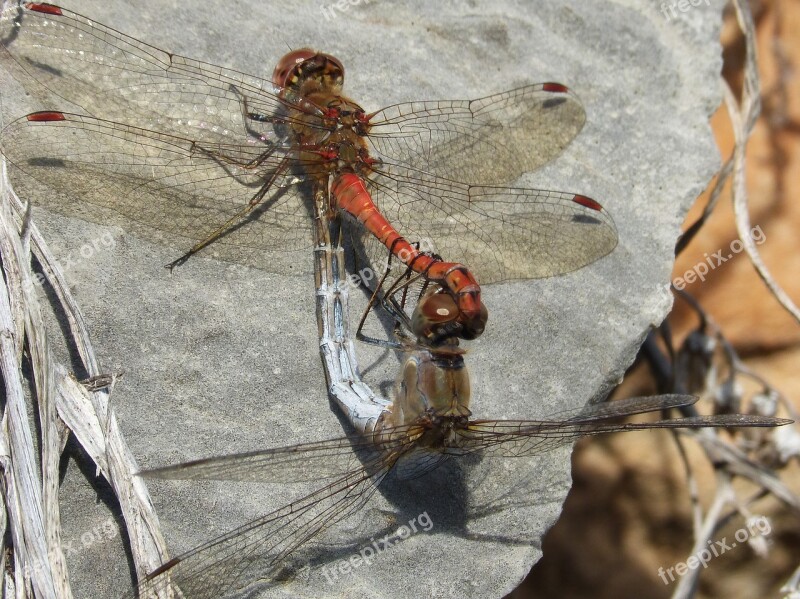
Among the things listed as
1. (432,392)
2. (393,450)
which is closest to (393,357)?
(432,392)

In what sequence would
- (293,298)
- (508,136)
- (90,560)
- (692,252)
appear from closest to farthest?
(90,560), (293,298), (508,136), (692,252)

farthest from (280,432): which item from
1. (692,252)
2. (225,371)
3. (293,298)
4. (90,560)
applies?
(692,252)

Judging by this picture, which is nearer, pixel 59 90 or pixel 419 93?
pixel 59 90

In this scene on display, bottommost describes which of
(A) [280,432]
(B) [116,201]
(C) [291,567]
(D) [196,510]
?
(C) [291,567]

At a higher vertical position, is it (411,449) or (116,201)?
(116,201)

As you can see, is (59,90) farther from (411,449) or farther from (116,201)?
(411,449)

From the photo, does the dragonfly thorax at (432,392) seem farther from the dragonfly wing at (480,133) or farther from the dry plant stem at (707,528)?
the dry plant stem at (707,528)

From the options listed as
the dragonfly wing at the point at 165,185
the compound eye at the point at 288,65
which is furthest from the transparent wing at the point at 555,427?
the compound eye at the point at 288,65
